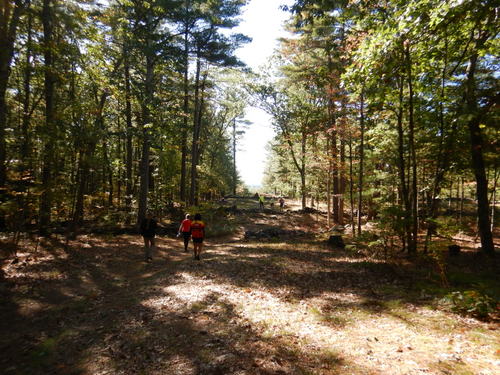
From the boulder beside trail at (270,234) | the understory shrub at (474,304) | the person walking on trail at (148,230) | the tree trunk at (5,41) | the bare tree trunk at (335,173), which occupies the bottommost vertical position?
the boulder beside trail at (270,234)

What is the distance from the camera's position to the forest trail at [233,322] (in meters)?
4.37

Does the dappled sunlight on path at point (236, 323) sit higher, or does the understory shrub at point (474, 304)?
the understory shrub at point (474, 304)

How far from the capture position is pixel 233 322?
5793 millimetres

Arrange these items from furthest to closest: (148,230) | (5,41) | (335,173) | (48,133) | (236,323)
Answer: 1. (335,173)
2. (148,230)
3. (48,133)
4. (5,41)
5. (236,323)

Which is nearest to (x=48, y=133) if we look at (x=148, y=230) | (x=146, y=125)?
(x=146, y=125)

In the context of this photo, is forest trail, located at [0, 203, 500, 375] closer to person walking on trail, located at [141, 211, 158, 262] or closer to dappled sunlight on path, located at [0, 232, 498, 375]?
dappled sunlight on path, located at [0, 232, 498, 375]

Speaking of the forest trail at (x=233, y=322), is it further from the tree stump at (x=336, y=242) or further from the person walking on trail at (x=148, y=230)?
the tree stump at (x=336, y=242)

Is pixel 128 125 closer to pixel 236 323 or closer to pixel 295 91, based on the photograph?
pixel 295 91

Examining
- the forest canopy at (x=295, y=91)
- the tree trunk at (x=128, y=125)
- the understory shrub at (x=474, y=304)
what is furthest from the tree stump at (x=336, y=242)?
the tree trunk at (x=128, y=125)

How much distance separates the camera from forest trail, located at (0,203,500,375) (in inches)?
A: 172

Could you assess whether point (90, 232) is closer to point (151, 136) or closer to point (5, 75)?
point (151, 136)

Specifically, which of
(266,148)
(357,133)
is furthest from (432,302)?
(266,148)

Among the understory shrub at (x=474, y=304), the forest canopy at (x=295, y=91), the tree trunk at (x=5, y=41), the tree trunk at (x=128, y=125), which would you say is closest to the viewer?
the understory shrub at (x=474, y=304)

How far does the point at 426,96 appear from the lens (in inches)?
464
